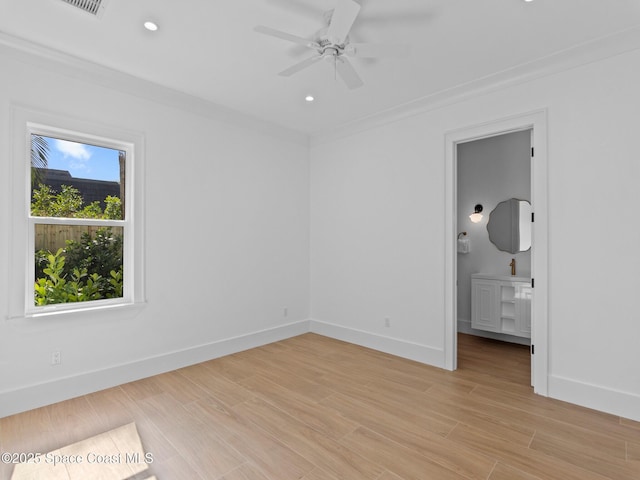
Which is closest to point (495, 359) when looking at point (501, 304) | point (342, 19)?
point (501, 304)

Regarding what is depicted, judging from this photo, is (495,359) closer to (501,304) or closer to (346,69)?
(501,304)

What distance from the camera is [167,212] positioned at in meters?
3.63

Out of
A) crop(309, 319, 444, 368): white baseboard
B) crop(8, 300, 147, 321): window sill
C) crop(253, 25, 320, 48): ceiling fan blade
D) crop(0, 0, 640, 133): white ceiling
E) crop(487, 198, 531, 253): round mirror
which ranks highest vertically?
crop(0, 0, 640, 133): white ceiling

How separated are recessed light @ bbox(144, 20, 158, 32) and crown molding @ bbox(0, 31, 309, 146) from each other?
873 mm

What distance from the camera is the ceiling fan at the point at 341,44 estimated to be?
6.75 ft

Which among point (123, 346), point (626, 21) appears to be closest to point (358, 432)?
point (123, 346)

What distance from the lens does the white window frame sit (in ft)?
9.05

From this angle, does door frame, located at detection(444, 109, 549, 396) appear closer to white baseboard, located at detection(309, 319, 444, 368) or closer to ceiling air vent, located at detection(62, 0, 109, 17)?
white baseboard, located at detection(309, 319, 444, 368)

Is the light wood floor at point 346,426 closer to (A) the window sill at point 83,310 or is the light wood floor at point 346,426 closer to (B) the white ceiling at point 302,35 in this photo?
(A) the window sill at point 83,310

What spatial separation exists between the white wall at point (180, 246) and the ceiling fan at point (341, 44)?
1.70 metres

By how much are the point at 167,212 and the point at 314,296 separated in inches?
95.1

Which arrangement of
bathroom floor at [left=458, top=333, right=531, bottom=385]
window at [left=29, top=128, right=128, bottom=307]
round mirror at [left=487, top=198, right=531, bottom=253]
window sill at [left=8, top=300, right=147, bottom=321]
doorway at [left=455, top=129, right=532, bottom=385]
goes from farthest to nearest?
round mirror at [left=487, top=198, right=531, bottom=253] < doorway at [left=455, top=129, right=532, bottom=385] < bathroom floor at [left=458, top=333, right=531, bottom=385] < window at [left=29, top=128, right=128, bottom=307] < window sill at [left=8, top=300, right=147, bottom=321]

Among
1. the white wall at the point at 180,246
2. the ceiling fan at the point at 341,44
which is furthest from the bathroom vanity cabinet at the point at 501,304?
the ceiling fan at the point at 341,44

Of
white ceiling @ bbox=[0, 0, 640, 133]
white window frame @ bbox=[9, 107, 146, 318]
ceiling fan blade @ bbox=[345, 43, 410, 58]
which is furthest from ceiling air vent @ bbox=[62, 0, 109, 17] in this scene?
ceiling fan blade @ bbox=[345, 43, 410, 58]
